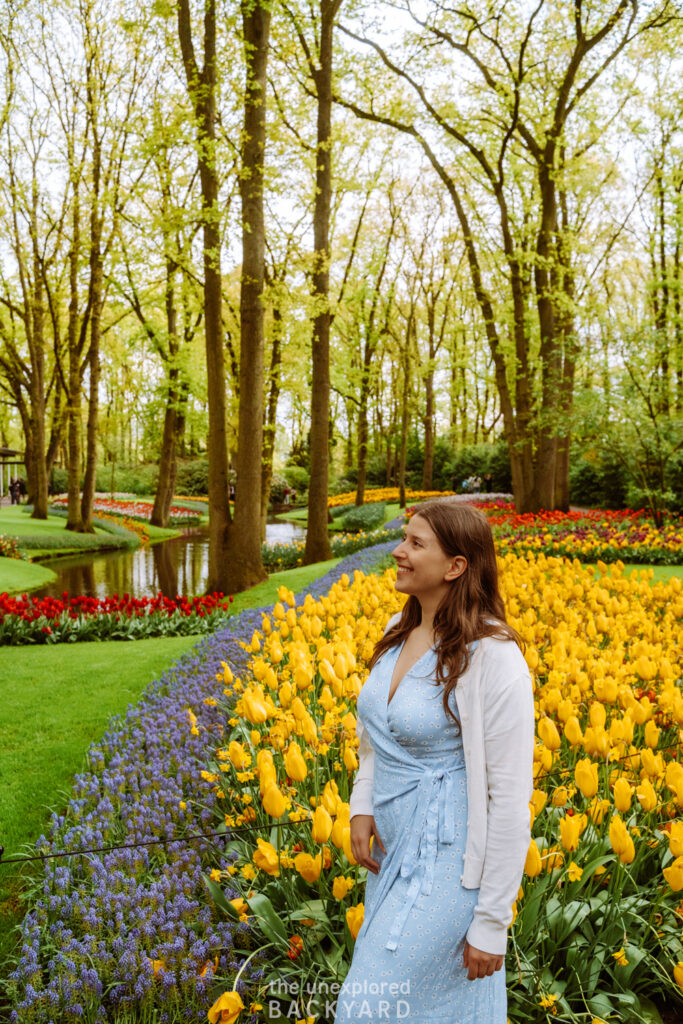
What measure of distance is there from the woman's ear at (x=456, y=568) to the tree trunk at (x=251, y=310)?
9.48 metres

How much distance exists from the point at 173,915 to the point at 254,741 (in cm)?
72

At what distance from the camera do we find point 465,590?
6.17 feet

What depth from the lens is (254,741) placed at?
2.96 metres

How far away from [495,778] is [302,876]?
1002 millimetres

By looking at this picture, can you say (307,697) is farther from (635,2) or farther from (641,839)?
(635,2)

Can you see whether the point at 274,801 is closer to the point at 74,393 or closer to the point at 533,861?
the point at 533,861

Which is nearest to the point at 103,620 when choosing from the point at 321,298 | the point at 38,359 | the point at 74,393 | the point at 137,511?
the point at 321,298

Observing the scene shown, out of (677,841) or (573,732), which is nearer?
(677,841)

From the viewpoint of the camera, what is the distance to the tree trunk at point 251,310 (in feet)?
35.1

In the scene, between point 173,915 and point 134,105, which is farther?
point 134,105

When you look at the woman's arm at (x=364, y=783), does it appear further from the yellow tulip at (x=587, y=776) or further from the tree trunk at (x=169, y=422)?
the tree trunk at (x=169, y=422)

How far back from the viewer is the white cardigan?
1599 millimetres

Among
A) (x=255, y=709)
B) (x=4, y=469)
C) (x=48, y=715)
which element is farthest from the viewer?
(x=4, y=469)

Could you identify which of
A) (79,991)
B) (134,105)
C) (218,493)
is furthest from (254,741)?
(134,105)
